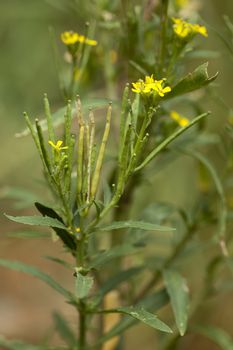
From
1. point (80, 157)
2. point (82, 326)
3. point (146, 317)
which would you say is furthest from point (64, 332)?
point (80, 157)

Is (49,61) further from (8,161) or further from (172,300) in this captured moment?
(172,300)

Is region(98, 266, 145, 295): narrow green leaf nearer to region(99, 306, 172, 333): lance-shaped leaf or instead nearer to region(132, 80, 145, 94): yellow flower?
region(99, 306, 172, 333): lance-shaped leaf

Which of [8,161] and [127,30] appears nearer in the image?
[127,30]

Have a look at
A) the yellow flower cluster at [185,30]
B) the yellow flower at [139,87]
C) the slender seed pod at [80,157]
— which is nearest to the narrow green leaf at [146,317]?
the slender seed pod at [80,157]

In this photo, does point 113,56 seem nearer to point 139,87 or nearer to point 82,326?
point 139,87

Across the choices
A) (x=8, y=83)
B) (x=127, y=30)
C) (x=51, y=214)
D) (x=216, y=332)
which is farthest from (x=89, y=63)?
(x=8, y=83)

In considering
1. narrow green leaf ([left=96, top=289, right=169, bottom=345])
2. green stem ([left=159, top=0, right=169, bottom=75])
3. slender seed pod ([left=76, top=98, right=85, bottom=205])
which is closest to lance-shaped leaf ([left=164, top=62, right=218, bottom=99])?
green stem ([left=159, top=0, right=169, bottom=75])

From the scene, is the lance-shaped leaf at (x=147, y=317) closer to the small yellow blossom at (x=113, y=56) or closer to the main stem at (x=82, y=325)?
the main stem at (x=82, y=325)
